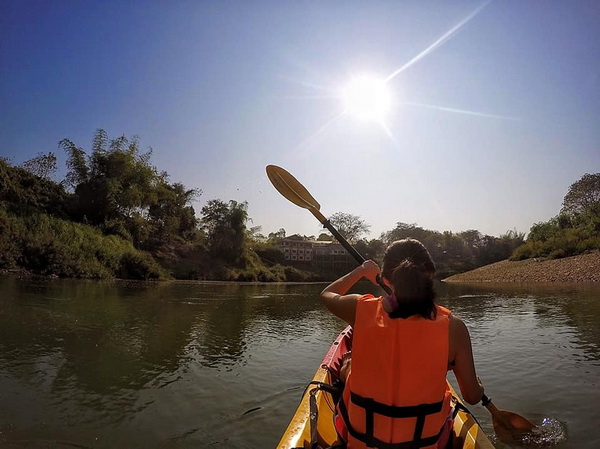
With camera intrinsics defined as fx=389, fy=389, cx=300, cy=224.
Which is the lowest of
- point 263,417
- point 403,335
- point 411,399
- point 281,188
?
point 263,417

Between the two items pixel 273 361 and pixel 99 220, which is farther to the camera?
pixel 99 220

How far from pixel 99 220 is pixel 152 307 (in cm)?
1610

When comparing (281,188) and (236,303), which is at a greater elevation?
(281,188)

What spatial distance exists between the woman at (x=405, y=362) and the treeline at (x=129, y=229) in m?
19.2

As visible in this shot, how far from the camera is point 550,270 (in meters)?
23.4

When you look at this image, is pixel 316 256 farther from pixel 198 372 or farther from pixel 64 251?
pixel 198 372

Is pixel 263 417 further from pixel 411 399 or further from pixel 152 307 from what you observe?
pixel 152 307

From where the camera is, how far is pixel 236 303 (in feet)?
44.7

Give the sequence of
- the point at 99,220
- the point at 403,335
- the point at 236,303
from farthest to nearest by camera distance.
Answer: the point at 99,220, the point at 236,303, the point at 403,335

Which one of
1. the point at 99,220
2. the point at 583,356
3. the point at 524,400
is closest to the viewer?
the point at 524,400

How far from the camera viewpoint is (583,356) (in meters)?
6.21

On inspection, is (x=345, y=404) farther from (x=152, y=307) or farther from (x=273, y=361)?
(x=152, y=307)

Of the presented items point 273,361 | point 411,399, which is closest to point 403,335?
point 411,399

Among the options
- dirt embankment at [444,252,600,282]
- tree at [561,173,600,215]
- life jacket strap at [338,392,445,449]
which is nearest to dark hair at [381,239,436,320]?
life jacket strap at [338,392,445,449]
